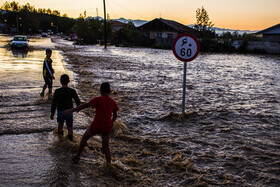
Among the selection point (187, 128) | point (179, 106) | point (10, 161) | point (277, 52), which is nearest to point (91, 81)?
point (179, 106)

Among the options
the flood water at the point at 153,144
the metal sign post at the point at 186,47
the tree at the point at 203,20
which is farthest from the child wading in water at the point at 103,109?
the tree at the point at 203,20

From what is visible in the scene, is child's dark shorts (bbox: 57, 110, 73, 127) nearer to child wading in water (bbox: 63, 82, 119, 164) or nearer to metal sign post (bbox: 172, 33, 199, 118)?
child wading in water (bbox: 63, 82, 119, 164)

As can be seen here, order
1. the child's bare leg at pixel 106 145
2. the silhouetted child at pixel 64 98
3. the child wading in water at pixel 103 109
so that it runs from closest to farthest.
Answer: the child wading in water at pixel 103 109, the child's bare leg at pixel 106 145, the silhouetted child at pixel 64 98

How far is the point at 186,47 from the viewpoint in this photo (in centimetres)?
681

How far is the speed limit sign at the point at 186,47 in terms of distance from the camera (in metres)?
6.71

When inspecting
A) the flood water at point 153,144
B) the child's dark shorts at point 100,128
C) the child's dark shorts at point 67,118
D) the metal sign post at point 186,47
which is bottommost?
the flood water at point 153,144

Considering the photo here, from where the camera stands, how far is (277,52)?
37.8 metres

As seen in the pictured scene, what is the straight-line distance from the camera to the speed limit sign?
6.71 m

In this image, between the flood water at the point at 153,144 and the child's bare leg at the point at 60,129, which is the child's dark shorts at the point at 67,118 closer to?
the child's bare leg at the point at 60,129

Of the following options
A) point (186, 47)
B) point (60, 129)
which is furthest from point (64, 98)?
point (186, 47)

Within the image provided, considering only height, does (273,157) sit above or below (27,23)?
below

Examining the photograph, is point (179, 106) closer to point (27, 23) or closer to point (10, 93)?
point (10, 93)

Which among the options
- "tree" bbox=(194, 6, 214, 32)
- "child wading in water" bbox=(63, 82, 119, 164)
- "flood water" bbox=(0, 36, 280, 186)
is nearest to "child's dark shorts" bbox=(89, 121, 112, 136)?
"child wading in water" bbox=(63, 82, 119, 164)

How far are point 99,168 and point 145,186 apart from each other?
2.45 feet
